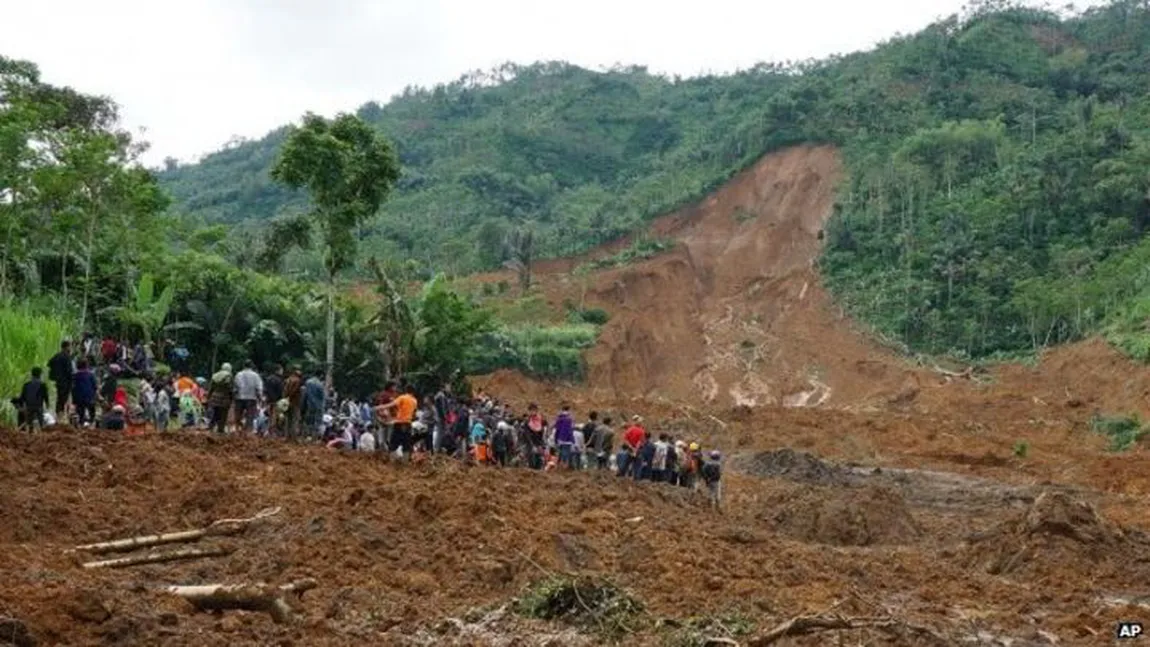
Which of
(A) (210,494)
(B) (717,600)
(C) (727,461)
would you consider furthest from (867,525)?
(C) (727,461)

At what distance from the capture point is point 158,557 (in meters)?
9.69

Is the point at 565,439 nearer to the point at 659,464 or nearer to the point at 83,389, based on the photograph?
the point at 659,464

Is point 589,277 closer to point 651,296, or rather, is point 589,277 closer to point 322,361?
point 651,296

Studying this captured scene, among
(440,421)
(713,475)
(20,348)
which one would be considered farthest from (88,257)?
(713,475)

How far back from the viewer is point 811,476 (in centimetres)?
2745

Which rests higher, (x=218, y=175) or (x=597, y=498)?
(x=218, y=175)

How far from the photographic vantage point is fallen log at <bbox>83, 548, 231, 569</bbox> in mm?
9305

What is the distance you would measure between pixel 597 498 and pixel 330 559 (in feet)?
19.3

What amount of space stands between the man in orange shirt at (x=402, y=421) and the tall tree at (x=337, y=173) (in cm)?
606

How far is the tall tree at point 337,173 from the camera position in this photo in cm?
2323

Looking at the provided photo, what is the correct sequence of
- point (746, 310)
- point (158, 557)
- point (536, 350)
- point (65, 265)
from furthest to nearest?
1. point (746, 310)
2. point (536, 350)
3. point (65, 265)
4. point (158, 557)

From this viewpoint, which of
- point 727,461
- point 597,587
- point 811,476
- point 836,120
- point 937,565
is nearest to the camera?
point 597,587

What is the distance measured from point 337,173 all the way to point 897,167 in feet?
141

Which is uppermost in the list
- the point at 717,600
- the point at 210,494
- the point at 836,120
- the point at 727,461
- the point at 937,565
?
the point at 836,120
